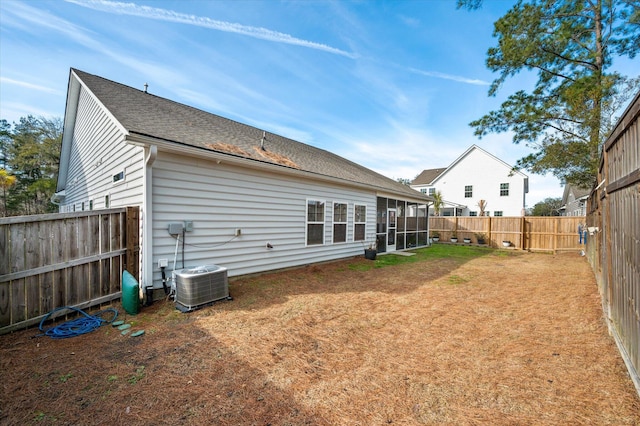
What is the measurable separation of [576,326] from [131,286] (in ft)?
22.5

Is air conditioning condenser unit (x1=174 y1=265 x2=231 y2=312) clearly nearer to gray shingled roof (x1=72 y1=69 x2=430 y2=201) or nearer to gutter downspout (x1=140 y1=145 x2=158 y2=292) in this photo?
gutter downspout (x1=140 y1=145 x2=158 y2=292)

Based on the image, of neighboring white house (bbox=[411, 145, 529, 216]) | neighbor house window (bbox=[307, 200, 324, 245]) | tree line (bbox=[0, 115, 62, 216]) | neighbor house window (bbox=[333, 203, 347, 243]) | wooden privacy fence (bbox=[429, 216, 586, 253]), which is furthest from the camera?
tree line (bbox=[0, 115, 62, 216])

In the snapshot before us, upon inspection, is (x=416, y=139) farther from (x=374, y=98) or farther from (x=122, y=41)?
A: (x=122, y=41)

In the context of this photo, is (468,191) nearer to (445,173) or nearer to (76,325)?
(445,173)

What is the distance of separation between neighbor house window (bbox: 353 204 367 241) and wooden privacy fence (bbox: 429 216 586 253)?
9251 millimetres

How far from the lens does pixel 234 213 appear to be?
6129 mm

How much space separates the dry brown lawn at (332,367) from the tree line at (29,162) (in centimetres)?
2704

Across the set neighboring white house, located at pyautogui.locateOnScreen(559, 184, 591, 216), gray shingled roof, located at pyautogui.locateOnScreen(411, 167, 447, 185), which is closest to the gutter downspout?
neighboring white house, located at pyautogui.locateOnScreen(559, 184, 591, 216)

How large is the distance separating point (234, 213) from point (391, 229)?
7974 mm

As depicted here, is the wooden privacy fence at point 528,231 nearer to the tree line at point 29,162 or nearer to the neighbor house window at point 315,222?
the neighbor house window at point 315,222

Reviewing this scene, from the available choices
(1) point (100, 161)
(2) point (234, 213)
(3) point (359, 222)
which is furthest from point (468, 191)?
(1) point (100, 161)

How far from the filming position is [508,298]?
5.35 m

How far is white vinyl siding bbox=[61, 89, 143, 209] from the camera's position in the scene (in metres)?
5.40

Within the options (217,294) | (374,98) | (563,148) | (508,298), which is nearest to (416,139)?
(374,98)
